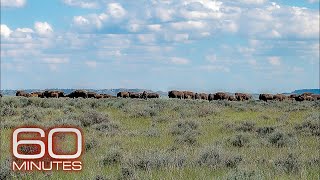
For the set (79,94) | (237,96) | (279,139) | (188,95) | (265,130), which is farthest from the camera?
(188,95)

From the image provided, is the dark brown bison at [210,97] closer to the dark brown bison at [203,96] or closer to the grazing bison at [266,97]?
the dark brown bison at [203,96]

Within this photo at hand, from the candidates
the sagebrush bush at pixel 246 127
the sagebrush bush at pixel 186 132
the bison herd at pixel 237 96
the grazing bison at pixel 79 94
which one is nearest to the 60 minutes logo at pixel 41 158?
the sagebrush bush at pixel 186 132

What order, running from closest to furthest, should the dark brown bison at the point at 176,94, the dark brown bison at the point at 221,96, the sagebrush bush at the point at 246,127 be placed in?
the sagebrush bush at the point at 246,127 → the dark brown bison at the point at 221,96 → the dark brown bison at the point at 176,94

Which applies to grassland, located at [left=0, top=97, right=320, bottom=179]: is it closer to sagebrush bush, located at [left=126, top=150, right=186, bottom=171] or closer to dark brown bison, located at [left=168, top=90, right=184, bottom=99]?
sagebrush bush, located at [left=126, top=150, right=186, bottom=171]

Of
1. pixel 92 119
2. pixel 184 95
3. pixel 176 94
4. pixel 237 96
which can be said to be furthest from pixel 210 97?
pixel 92 119

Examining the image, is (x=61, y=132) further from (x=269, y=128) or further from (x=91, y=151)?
(x=269, y=128)

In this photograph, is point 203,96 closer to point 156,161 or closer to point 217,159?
point 217,159

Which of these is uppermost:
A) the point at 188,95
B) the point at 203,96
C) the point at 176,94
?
the point at 176,94

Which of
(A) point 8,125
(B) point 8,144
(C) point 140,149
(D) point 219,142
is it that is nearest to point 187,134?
(D) point 219,142

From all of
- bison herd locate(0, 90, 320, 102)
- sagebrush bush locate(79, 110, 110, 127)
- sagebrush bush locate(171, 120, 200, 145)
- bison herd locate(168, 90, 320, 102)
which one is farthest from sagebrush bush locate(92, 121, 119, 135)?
bison herd locate(168, 90, 320, 102)

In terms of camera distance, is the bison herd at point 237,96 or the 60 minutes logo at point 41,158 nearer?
the 60 minutes logo at point 41,158

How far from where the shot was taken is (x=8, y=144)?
15.7m

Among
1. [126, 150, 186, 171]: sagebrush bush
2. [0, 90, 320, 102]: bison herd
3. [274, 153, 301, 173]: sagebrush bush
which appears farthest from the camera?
[0, 90, 320, 102]: bison herd

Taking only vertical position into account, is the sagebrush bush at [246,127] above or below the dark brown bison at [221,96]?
below
